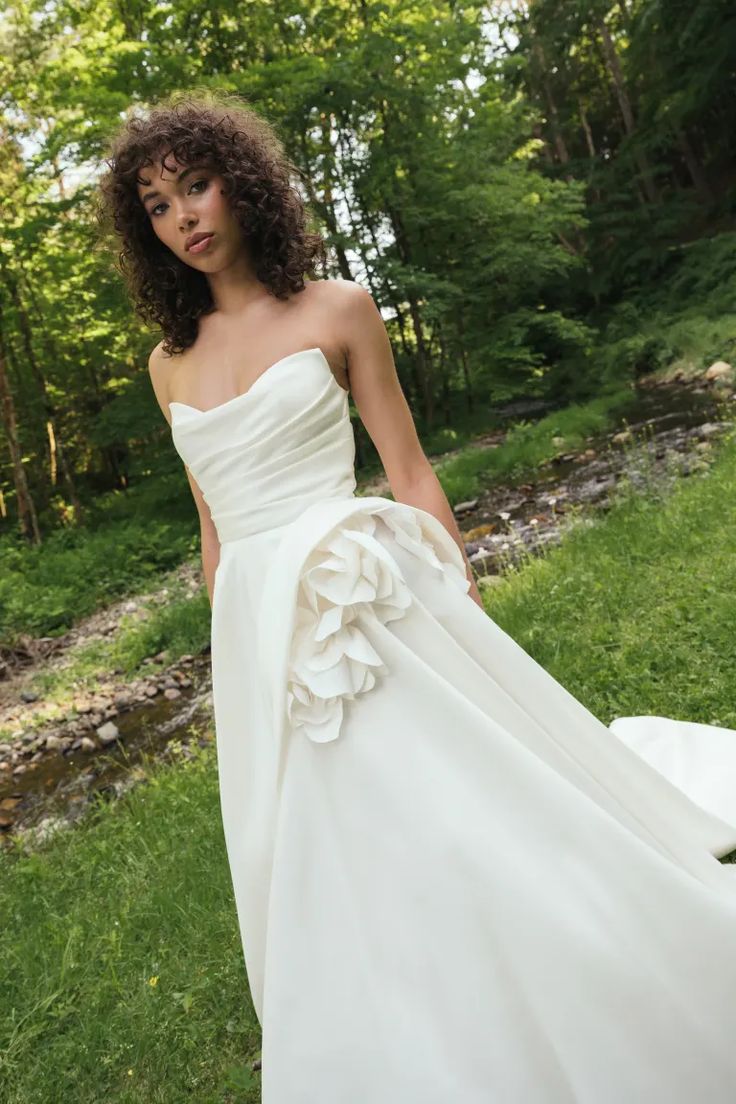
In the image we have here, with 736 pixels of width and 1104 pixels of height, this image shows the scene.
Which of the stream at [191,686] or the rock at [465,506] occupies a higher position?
the stream at [191,686]

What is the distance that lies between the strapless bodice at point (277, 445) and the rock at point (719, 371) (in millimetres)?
12467

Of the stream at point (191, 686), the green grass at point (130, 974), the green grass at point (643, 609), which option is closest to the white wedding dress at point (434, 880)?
the green grass at point (130, 974)

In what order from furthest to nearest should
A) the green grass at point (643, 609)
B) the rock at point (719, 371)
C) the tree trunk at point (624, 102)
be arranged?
the tree trunk at point (624, 102)
the rock at point (719, 371)
the green grass at point (643, 609)

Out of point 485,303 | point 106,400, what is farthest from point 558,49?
point 106,400

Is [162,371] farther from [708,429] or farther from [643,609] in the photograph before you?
[708,429]

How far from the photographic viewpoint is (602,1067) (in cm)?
141

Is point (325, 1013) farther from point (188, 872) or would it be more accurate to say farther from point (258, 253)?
point (188, 872)

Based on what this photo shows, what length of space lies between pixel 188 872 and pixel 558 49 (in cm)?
2469

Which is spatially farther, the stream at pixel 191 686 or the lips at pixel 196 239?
the stream at pixel 191 686

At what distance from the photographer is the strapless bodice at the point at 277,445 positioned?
177 cm

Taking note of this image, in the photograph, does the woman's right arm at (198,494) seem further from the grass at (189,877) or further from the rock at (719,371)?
the rock at (719,371)

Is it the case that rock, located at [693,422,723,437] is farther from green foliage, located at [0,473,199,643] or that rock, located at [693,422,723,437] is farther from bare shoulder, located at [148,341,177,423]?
bare shoulder, located at [148,341,177,423]

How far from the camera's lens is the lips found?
1.94 meters

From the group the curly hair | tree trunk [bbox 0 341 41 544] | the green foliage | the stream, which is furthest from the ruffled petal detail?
tree trunk [bbox 0 341 41 544]
